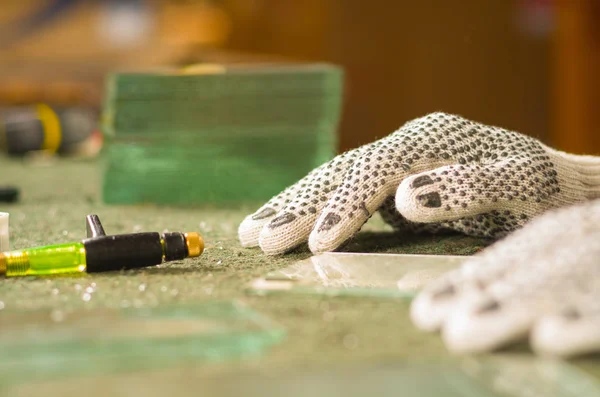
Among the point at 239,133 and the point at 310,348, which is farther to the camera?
the point at 239,133

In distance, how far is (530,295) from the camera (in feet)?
1.74

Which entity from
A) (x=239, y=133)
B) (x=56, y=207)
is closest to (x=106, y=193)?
(x=56, y=207)

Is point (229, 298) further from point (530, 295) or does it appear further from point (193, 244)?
point (530, 295)

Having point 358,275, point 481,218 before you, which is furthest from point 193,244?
point 481,218

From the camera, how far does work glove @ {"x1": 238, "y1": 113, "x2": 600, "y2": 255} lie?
0.82 meters

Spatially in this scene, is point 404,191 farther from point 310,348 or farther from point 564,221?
point 310,348

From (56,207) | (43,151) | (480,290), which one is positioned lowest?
(43,151)

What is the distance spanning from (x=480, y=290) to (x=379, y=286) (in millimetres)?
162

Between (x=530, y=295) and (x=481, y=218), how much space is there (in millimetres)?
411

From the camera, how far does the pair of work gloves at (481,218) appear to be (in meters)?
0.52

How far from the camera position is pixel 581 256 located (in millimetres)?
587

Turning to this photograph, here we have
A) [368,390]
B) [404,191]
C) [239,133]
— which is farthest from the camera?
[239,133]

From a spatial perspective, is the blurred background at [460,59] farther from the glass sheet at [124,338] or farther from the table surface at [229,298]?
the glass sheet at [124,338]

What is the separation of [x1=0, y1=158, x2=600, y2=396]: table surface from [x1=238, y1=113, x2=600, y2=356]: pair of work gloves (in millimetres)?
21
